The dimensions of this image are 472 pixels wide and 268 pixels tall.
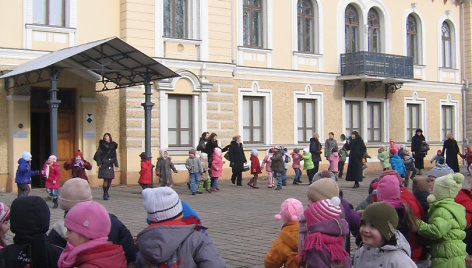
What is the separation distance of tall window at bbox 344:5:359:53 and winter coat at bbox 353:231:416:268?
2436cm

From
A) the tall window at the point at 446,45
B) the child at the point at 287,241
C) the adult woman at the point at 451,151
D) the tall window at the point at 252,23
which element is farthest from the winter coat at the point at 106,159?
the tall window at the point at 446,45

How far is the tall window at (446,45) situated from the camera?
3219 cm

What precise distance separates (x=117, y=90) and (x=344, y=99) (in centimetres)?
1114

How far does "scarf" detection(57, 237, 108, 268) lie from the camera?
140 inches

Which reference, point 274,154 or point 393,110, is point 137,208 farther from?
point 393,110

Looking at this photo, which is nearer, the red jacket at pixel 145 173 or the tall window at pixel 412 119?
the red jacket at pixel 145 173

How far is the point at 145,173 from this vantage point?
55.5 feet

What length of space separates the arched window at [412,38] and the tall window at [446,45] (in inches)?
86.8

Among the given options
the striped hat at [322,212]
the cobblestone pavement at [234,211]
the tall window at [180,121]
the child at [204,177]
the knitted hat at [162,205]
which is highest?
the tall window at [180,121]

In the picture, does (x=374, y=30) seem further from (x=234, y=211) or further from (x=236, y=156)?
(x=234, y=211)

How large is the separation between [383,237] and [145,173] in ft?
43.7

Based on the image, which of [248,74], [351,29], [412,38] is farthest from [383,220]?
[412,38]

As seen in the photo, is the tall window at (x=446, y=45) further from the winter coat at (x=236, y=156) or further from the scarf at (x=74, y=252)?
the scarf at (x=74, y=252)

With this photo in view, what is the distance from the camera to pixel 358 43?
28.4 m
